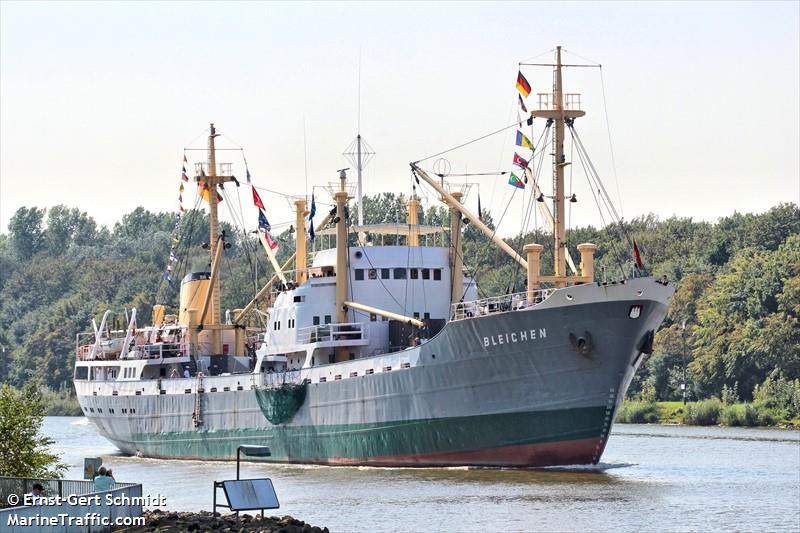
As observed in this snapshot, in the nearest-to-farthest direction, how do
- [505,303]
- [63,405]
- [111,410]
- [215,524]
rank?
[215,524]
[505,303]
[111,410]
[63,405]

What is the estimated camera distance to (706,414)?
87375 mm

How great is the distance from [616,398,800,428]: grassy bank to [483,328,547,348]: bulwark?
3216 centimetres

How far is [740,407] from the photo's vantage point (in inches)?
3433

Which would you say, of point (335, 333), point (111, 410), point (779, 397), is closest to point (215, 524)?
point (335, 333)

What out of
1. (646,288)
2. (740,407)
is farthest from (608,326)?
(740,407)

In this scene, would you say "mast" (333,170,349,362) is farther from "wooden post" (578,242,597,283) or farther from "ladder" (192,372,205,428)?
"wooden post" (578,242,597,283)

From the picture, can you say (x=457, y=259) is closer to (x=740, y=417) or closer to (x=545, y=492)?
(x=545, y=492)

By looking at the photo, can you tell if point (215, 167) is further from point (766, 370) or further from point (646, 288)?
point (766, 370)

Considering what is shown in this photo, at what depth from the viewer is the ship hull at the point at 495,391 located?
168ft

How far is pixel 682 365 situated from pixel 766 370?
829cm

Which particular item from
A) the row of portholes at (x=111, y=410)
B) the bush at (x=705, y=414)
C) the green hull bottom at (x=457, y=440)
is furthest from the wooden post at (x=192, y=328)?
the bush at (x=705, y=414)

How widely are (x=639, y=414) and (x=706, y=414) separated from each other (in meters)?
6.28

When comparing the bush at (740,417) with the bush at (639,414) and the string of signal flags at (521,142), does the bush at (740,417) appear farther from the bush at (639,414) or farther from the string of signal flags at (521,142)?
the string of signal flags at (521,142)

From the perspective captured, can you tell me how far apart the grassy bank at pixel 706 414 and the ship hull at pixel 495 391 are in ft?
92.8
